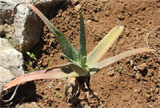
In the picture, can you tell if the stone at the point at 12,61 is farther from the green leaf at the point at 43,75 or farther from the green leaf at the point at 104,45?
the green leaf at the point at 104,45

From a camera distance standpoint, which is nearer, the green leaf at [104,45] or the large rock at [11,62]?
the green leaf at [104,45]

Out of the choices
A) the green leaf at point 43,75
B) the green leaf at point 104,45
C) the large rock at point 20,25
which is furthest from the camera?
the large rock at point 20,25

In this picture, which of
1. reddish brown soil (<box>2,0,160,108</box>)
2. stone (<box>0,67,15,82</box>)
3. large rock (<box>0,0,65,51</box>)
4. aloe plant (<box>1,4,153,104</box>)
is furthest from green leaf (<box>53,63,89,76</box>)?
large rock (<box>0,0,65,51</box>)

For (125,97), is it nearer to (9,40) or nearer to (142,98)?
(142,98)

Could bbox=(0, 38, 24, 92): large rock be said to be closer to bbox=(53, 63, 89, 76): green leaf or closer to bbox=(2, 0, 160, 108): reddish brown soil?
bbox=(2, 0, 160, 108): reddish brown soil

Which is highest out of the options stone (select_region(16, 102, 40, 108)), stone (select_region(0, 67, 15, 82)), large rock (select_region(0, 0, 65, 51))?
large rock (select_region(0, 0, 65, 51))

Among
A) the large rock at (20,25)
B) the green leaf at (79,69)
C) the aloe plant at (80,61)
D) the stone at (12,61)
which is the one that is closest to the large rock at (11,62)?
the stone at (12,61)
